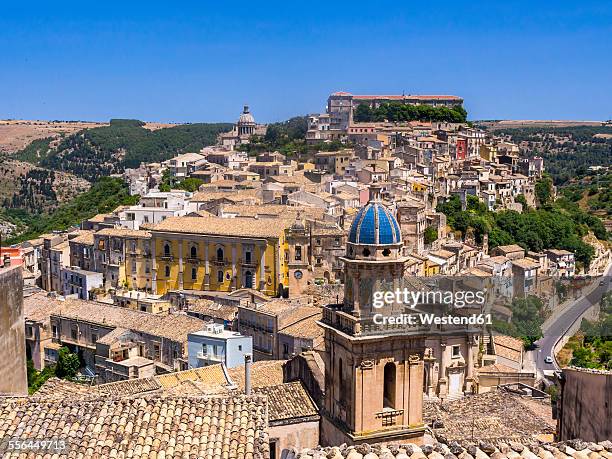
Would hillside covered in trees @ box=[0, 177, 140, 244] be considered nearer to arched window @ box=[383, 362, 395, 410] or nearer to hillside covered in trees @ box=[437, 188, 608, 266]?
hillside covered in trees @ box=[437, 188, 608, 266]

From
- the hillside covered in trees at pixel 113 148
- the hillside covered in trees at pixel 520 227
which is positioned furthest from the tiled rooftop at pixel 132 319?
the hillside covered in trees at pixel 113 148

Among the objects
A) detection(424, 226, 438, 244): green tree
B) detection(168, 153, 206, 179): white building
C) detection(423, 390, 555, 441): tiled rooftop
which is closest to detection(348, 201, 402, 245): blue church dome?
detection(423, 390, 555, 441): tiled rooftop

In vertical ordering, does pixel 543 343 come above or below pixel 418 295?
below

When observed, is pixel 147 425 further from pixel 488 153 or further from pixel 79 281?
pixel 488 153

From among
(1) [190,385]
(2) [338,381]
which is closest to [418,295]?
(2) [338,381]

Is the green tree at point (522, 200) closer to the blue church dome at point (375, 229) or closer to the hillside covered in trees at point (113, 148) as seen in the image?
the blue church dome at point (375, 229)

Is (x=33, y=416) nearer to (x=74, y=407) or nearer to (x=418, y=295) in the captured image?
(x=74, y=407)
